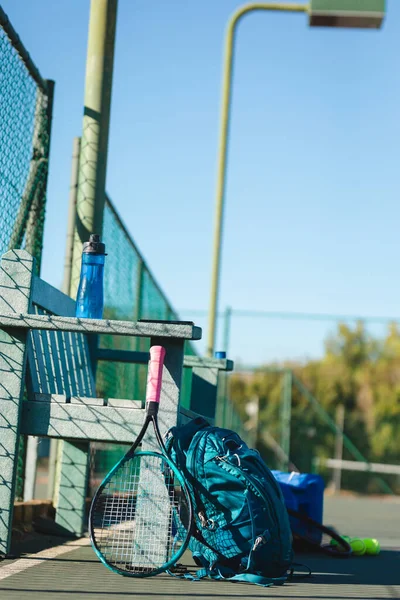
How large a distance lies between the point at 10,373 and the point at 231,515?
1.20 meters

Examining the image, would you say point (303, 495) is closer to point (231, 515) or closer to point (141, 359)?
point (141, 359)

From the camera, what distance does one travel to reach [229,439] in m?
4.50

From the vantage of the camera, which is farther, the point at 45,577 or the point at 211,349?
the point at 211,349

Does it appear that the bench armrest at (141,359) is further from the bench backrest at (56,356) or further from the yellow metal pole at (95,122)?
the yellow metal pole at (95,122)

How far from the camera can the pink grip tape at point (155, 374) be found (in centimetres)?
433

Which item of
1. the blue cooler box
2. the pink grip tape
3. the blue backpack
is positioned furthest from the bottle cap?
the blue cooler box

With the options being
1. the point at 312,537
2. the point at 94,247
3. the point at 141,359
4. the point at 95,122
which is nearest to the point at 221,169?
the point at 95,122

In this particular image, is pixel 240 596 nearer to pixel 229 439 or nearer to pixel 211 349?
pixel 229 439

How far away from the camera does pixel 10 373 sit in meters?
4.57

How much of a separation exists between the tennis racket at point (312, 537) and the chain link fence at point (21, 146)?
175cm

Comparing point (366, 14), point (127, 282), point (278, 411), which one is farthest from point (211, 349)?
point (278, 411)

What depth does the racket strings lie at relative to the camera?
4348 millimetres

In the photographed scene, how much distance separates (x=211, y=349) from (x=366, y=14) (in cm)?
489

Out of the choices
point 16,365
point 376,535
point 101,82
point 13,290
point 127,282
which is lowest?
point 376,535
